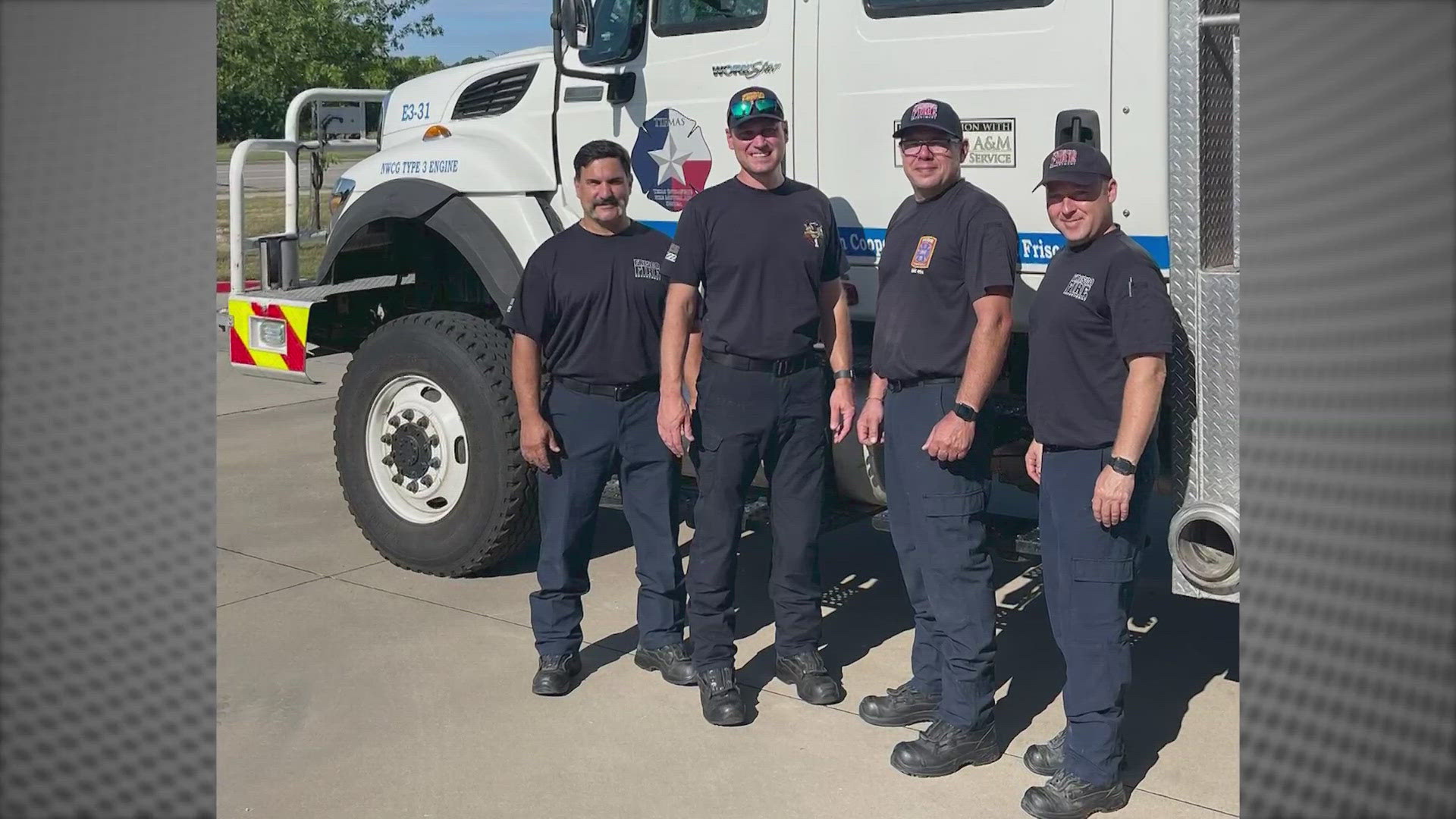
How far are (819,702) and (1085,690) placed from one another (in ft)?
3.57

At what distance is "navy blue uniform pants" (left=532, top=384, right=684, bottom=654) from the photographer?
15.4 ft

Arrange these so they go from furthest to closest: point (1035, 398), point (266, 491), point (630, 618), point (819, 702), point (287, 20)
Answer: point (287, 20) < point (266, 491) < point (630, 618) < point (819, 702) < point (1035, 398)

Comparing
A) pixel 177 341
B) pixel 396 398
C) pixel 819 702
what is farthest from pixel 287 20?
pixel 177 341

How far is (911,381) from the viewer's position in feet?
13.6

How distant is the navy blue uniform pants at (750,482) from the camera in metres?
4.41

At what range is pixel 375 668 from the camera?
192 inches

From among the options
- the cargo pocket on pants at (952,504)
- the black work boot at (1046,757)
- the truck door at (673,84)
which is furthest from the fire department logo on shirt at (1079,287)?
the truck door at (673,84)

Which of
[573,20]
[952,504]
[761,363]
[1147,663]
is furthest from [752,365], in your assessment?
[1147,663]

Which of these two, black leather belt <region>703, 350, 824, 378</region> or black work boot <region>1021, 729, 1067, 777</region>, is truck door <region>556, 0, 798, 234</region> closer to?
black leather belt <region>703, 350, 824, 378</region>

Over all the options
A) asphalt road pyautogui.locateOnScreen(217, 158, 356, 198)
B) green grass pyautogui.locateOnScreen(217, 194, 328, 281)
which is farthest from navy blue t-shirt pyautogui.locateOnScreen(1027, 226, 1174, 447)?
asphalt road pyautogui.locateOnScreen(217, 158, 356, 198)

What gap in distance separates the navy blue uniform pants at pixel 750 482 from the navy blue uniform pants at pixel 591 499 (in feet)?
0.59

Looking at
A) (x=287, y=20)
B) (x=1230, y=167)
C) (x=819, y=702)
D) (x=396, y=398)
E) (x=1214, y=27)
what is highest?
(x=287, y=20)

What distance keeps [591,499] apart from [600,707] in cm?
69

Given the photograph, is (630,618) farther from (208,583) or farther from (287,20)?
(287,20)
